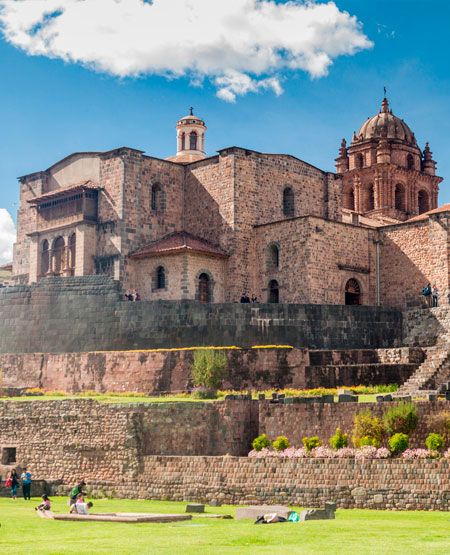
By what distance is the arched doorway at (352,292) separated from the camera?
44.8 m

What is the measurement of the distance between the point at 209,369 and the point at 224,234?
44.0 feet

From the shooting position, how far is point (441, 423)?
75.6 ft

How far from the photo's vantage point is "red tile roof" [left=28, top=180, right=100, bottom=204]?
46406 mm

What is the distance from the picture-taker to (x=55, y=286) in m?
41.6

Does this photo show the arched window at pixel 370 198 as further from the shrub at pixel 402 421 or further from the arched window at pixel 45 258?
the shrub at pixel 402 421

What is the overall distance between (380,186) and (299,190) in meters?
16.6

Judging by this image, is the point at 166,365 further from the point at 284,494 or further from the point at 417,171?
the point at 417,171

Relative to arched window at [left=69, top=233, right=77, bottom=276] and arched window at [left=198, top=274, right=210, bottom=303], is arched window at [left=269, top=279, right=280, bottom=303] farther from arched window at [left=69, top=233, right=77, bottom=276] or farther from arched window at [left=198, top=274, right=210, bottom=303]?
arched window at [left=69, top=233, right=77, bottom=276]

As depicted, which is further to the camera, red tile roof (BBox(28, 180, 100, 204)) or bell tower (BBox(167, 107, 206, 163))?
bell tower (BBox(167, 107, 206, 163))

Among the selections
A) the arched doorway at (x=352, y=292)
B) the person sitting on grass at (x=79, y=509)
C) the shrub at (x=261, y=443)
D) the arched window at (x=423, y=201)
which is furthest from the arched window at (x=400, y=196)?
the person sitting on grass at (x=79, y=509)

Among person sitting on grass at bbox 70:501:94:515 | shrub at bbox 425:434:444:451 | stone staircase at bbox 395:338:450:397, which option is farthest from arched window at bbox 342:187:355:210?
person sitting on grass at bbox 70:501:94:515

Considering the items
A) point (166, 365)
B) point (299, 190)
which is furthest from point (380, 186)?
point (166, 365)

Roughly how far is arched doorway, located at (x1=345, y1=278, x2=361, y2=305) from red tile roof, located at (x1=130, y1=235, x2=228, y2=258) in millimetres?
6276

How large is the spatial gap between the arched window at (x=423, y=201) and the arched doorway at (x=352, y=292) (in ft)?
74.0
